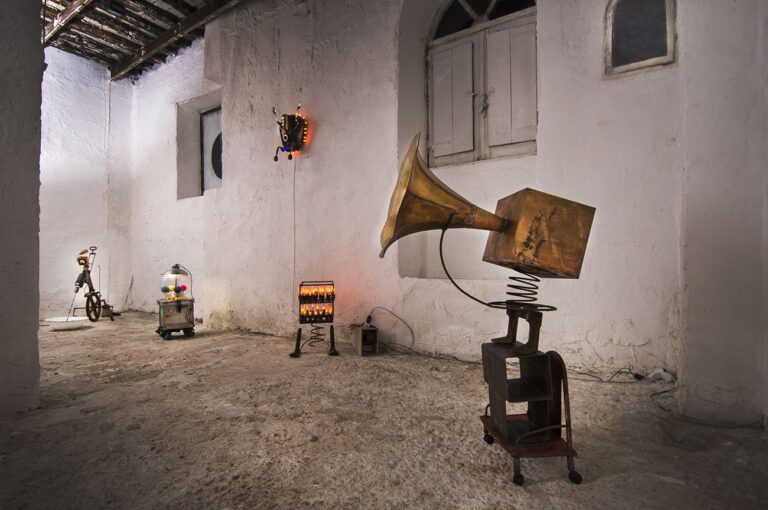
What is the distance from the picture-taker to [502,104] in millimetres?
4121

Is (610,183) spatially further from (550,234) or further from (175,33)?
(175,33)

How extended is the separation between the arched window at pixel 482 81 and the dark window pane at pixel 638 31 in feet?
2.85

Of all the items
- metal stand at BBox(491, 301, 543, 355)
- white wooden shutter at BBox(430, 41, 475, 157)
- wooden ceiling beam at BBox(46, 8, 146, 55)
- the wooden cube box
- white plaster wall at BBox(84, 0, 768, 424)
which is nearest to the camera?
the wooden cube box

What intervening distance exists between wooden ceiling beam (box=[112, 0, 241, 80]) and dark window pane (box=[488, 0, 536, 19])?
3911mm

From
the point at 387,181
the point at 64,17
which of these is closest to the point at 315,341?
the point at 387,181

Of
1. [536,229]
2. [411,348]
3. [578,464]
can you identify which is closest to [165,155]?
[411,348]

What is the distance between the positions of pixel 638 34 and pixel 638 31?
29 mm

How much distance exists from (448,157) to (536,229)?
3085 millimetres

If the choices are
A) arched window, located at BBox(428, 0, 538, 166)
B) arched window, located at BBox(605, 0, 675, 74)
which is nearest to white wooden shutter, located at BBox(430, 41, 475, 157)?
arched window, located at BBox(428, 0, 538, 166)

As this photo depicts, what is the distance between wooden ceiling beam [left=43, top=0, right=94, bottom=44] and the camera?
5.61m

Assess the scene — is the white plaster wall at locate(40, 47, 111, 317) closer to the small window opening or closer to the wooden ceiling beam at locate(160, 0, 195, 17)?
the small window opening

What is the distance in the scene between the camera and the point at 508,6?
13.8 ft

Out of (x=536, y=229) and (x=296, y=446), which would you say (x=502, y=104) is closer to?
(x=536, y=229)

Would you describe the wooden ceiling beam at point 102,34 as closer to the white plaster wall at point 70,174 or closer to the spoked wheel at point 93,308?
the white plaster wall at point 70,174
